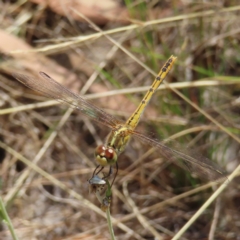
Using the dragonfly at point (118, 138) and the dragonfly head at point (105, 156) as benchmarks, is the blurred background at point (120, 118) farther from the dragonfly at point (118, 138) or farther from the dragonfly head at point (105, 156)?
the dragonfly head at point (105, 156)

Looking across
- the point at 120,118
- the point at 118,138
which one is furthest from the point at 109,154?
the point at 120,118

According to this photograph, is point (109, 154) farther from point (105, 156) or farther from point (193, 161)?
point (193, 161)

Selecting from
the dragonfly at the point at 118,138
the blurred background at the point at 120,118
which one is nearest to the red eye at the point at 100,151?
the dragonfly at the point at 118,138

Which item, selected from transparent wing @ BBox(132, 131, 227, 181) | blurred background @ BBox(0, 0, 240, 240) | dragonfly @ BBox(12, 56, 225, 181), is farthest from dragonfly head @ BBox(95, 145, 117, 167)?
blurred background @ BBox(0, 0, 240, 240)

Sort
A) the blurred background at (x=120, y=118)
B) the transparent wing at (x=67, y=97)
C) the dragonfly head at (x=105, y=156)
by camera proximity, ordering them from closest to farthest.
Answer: the dragonfly head at (x=105, y=156) → the transparent wing at (x=67, y=97) → the blurred background at (x=120, y=118)

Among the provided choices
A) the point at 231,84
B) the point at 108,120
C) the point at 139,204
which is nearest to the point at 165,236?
the point at 139,204

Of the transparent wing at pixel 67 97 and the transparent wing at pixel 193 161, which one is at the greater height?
the transparent wing at pixel 193 161

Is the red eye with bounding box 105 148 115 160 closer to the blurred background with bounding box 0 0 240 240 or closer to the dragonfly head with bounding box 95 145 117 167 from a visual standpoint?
the dragonfly head with bounding box 95 145 117 167
